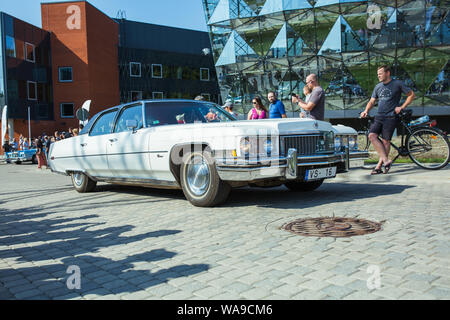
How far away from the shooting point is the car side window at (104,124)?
762cm

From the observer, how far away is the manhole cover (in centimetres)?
406

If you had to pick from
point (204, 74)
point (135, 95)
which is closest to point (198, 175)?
point (135, 95)

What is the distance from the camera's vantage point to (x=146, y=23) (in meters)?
51.5

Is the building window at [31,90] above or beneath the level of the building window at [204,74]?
beneath

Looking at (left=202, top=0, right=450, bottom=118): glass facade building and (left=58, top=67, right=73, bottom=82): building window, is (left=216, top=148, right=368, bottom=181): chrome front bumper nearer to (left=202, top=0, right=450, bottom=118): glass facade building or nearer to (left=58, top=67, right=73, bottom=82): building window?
(left=202, top=0, right=450, bottom=118): glass facade building

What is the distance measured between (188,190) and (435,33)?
25.3m

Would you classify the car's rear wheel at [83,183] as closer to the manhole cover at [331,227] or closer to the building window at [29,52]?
the manhole cover at [331,227]

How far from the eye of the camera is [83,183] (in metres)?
8.34

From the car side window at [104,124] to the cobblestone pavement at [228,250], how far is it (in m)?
1.56

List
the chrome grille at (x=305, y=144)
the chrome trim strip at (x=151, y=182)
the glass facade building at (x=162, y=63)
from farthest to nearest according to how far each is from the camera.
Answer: the glass facade building at (x=162, y=63) → the chrome trim strip at (x=151, y=182) → the chrome grille at (x=305, y=144)

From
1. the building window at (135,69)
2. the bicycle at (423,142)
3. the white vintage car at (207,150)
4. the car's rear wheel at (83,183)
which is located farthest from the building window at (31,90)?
the bicycle at (423,142)

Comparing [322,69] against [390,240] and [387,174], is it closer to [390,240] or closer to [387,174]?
[387,174]

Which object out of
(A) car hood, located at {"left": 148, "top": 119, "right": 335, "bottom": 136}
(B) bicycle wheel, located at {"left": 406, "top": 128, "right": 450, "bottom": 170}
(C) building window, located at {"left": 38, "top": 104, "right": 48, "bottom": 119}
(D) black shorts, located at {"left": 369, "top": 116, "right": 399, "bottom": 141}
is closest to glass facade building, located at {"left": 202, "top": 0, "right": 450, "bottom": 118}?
(C) building window, located at {"left": 38, "top": 104, "right": 48, "bottom": 119}
